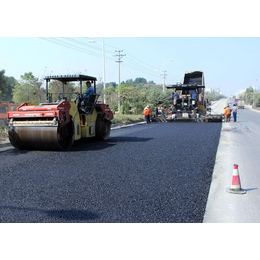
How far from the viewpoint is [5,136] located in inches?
438

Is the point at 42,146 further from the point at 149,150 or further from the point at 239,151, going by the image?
the point at 239,151

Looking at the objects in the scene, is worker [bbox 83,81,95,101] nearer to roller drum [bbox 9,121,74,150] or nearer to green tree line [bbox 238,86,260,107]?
roller drum [bbox 9,121,74,150]

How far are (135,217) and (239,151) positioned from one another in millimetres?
6577

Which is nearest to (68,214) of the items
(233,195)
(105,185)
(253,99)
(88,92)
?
(105,185)

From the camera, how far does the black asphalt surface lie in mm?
4195

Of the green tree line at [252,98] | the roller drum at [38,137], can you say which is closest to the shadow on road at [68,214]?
the roller drum at [38,137]

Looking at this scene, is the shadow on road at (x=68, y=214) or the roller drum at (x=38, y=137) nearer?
the shadow on road at (x=68, y=214)

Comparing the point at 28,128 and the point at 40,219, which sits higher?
the point at 28,128

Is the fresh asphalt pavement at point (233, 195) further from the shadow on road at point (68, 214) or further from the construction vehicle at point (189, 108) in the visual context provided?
the construction vehicle at point (189, 108)

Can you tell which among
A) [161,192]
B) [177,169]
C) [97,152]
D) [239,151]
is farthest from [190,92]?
[161,192]

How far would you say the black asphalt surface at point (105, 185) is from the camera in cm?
420

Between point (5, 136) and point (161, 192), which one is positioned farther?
point (5, 136)

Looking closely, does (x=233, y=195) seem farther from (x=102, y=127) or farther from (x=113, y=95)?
(x=113, y=95)

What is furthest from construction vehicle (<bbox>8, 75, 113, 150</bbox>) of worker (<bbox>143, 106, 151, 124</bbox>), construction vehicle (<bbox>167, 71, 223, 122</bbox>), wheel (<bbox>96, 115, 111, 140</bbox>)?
construction vehicle (<bbox>167, 71, 223, 122</bbox>)
